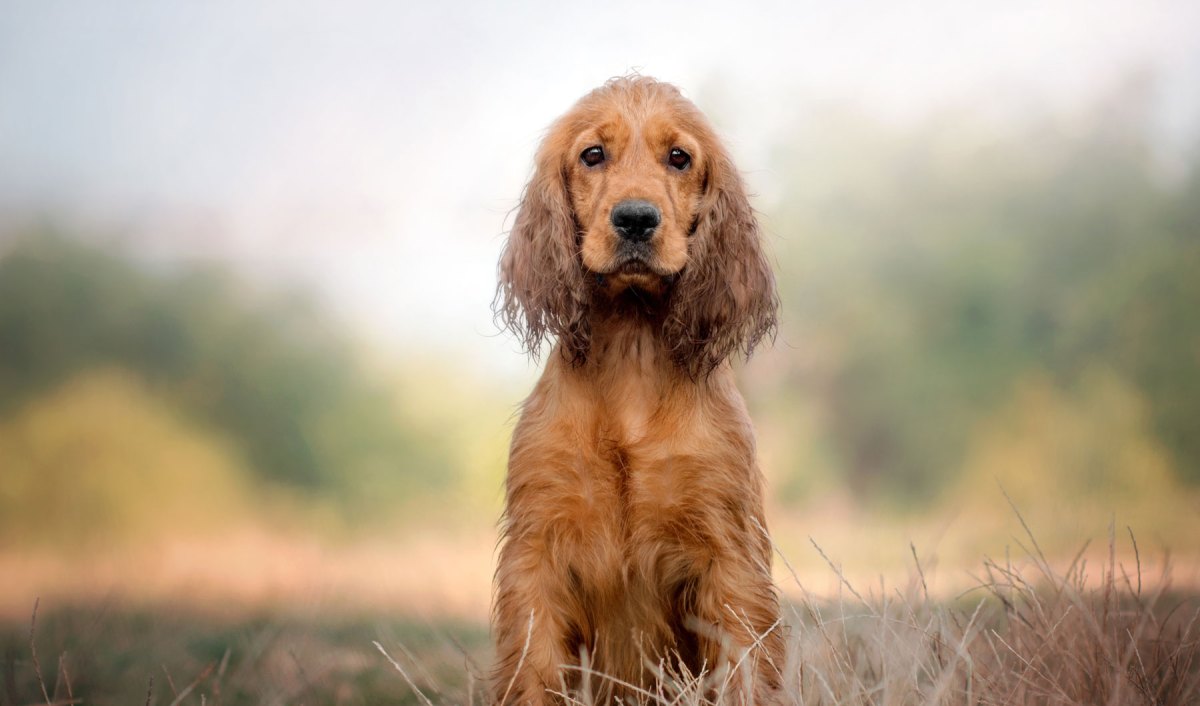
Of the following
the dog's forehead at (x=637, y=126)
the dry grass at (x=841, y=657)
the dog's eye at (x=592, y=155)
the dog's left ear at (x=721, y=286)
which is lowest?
the dry grass at (x=841, y=657)

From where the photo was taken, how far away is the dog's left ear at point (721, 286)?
3631 mm

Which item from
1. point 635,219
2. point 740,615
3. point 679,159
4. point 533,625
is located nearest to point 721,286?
point 679,159

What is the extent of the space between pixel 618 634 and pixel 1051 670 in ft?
4.18

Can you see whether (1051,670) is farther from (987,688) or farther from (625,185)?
(625,185)

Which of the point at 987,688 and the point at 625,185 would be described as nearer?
the point at 987,688

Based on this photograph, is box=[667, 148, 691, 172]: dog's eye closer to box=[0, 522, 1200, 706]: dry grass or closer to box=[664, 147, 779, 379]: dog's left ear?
box=[664, 147, 779, 379]: dog's left ear

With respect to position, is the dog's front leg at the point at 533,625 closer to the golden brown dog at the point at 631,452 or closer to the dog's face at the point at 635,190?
the golden brown dog at the point at 631,452

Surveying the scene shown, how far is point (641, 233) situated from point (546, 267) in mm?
497

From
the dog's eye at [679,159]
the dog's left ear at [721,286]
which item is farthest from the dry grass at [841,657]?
the dog's eye at [679,159]

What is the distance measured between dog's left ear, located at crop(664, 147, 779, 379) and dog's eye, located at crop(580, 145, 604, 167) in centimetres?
40

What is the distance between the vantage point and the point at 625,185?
3.48 m

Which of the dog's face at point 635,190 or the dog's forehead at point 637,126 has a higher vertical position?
the dog's forehead at point 637,126

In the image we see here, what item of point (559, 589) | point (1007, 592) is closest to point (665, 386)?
point (559, 589)

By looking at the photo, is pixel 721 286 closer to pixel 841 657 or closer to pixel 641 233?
pixel 641 233
